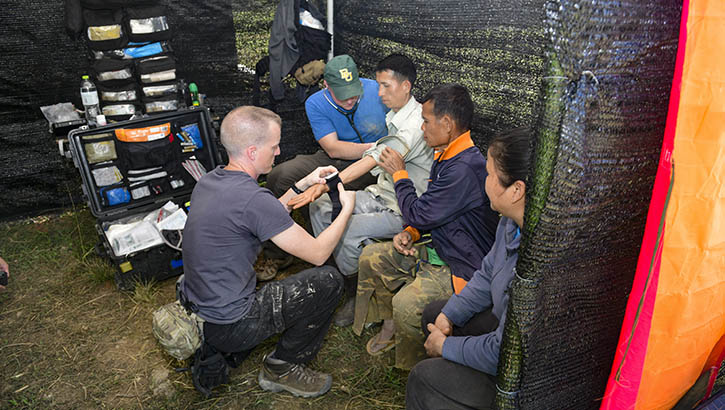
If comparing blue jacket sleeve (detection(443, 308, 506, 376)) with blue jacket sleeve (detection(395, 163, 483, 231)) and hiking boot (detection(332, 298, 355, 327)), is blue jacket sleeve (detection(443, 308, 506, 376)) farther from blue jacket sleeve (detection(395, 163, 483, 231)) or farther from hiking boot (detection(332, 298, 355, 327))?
hiking boot (detection(332, 298, 355, 327))

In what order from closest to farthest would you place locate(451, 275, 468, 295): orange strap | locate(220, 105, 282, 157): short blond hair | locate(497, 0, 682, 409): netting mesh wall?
locate(497, 0, 682, 409): netting mesh wall, locate(220, 105, 282, 157): short blond hair, locate(451, 275, 468, 295): orange strap

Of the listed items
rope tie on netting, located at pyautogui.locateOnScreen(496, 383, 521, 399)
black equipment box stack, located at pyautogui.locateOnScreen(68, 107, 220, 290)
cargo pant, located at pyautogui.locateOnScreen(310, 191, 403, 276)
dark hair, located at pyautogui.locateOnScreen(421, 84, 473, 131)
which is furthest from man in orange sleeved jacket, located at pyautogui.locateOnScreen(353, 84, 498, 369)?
black equipment box stack, located at pyautogui.locateOnScreen(68, 107, 220, 290)

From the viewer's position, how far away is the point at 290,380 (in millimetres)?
2646

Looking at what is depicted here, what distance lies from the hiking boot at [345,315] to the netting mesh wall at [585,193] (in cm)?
206

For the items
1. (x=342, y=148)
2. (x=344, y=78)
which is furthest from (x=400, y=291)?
(x=344, y=78)

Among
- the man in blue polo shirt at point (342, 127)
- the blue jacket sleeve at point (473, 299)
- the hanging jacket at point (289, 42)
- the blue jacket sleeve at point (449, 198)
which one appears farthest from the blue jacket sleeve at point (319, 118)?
the blue jacket sleeve at point (473, 299)

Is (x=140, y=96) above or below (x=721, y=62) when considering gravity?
below

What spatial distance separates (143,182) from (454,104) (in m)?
2.55

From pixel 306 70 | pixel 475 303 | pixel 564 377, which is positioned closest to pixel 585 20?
pixel 564 377

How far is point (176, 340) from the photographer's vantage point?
2.31m

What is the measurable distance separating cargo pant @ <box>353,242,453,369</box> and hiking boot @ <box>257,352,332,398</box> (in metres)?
0.43

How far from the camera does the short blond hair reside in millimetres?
2275

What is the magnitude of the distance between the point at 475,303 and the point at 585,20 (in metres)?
1.56

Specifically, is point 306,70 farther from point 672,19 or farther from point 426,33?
point 672,19
